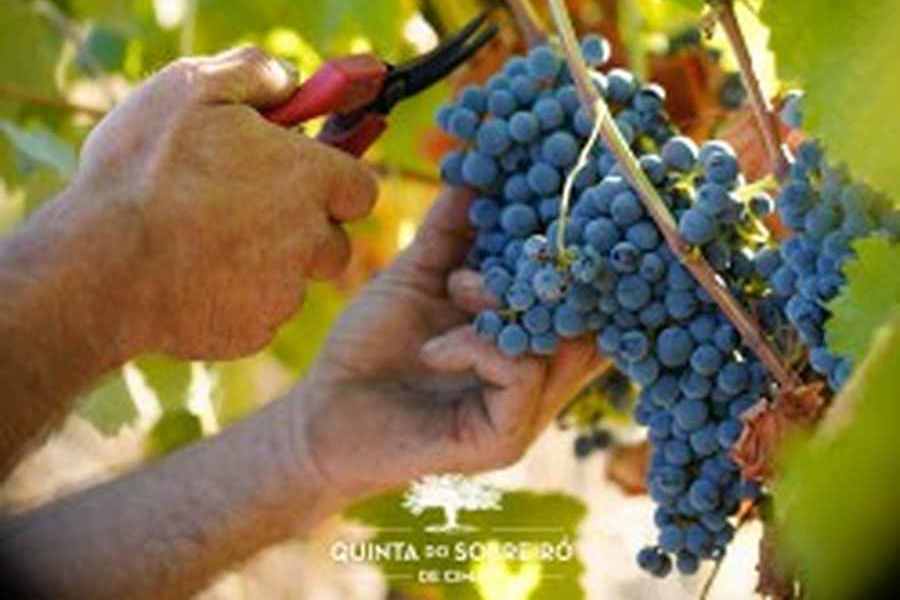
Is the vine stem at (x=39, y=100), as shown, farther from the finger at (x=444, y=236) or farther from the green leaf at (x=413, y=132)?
the finger at (x=444, y=236)

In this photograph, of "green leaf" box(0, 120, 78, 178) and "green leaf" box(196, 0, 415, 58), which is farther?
"green leaf" box(0, 120, 78, 178)

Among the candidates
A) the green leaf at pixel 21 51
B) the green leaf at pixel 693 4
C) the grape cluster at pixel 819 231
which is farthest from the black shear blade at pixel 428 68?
the green leaf at pixel 21 51

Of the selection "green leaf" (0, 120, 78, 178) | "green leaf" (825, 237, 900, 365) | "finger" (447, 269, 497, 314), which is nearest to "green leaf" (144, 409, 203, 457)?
"green leaf" (0, 120, 78, 178)

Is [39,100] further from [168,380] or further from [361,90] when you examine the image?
[361,90]

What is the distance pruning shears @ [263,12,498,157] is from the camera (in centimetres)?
104

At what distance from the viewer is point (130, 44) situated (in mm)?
1780

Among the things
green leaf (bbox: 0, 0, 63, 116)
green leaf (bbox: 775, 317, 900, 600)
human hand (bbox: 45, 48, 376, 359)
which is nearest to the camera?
green leaf (bbox: 775, 317, 900, 600)

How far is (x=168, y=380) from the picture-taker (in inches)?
58.9

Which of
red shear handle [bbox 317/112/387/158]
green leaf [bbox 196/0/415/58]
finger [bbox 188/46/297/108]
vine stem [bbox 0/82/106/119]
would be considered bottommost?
red shear handle [bbox 317/112/387/158]

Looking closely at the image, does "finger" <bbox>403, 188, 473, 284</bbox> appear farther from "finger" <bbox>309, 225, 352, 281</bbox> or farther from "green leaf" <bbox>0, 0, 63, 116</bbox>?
"green leaf" <bbox>0, 0, 63, 116</bbox>

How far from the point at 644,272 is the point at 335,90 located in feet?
0.86

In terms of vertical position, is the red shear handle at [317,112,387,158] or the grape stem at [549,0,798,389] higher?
the red shear handle at [317,112,387,158]

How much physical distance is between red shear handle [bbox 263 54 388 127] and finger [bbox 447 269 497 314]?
14 centimetres

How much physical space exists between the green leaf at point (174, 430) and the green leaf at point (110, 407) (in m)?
0.04
